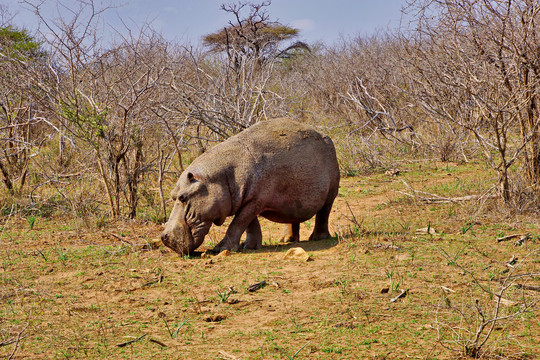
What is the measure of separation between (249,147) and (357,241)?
153cm

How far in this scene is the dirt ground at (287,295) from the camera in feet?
11.9

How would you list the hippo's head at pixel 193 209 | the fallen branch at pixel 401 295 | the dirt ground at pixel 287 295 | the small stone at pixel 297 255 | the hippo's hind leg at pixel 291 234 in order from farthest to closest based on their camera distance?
1. the hippo's hind leg at pixel 291 234
2. the hippo's head at pixel 193 209
3. the small stone at pixel 297 255
4. the fallen branch at pixel 401 295
5. the dirt ground at pixel 287 295

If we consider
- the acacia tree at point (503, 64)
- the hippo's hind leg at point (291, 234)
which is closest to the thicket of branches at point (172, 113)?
the acacia tree at point (503, 64)

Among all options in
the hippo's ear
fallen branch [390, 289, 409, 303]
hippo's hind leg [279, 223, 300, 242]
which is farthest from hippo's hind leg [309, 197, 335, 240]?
fallen branch [390, 289, 409, 303]

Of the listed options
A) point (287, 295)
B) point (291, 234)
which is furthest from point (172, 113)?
point (287, 295)

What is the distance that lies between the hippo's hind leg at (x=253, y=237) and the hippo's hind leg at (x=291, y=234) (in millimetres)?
677

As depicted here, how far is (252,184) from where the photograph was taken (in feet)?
19.7

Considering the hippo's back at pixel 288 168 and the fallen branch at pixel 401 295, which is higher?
the hippo's back at pixel 288 168

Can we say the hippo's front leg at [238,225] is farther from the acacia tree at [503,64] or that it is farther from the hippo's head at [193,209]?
the acacia tree at [503,64]

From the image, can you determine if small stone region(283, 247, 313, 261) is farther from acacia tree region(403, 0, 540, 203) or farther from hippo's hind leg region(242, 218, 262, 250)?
acacia tree region(403, 0, 540, 203)

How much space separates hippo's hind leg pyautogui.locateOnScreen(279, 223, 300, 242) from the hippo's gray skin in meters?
0.34

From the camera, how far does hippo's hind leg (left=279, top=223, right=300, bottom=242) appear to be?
697cm

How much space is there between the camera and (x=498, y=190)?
6734 millimetres

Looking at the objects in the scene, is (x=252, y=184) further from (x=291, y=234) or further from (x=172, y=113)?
(x=172, y=113)
